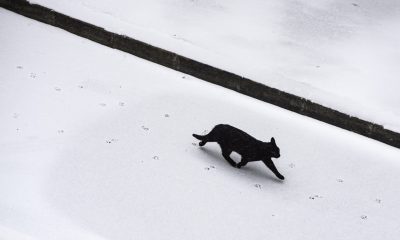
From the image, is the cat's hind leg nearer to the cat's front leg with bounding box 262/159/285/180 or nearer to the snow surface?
the cat's front leg with bounding box 262/159/285/180

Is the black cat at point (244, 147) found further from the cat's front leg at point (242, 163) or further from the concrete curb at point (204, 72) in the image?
the concrete curb at point (204, 72)

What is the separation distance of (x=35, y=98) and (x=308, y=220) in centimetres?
236

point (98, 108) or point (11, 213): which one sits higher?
point (98, 108)

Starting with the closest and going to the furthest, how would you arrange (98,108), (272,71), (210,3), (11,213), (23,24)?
(11,213)
(98,108)
(272,71)
(23,24)
(210,3)

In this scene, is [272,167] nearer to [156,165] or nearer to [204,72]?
[156,165]

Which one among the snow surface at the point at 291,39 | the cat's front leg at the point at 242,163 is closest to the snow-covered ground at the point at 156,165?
the cat's front leg at the point at 242,163

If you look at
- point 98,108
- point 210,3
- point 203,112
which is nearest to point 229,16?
point 210,3

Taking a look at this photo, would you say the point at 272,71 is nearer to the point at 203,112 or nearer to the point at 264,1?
the point at 203,112

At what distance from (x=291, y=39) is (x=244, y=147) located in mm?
2142

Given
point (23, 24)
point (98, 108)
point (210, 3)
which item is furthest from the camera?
point (210, 3)

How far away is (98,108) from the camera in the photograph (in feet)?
14.9

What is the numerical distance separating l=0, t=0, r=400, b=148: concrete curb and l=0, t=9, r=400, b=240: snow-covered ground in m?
0.09

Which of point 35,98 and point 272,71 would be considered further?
point 272,71

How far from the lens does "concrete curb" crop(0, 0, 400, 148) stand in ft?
15.4
